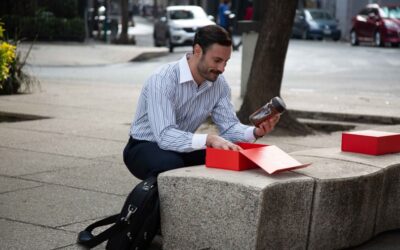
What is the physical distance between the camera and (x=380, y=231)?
6.00 meters

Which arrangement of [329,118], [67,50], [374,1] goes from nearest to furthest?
[329,118]
[67,50]
[374,1]

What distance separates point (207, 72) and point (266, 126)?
485mm

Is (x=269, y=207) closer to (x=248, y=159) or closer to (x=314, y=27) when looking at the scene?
(x=248, y=159)

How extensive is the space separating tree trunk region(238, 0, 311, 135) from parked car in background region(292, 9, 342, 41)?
30.4 metres

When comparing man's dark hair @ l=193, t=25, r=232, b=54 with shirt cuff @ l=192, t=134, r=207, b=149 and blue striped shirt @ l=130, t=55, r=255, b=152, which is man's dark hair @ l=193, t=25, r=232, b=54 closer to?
blue striped shirt @ l=130, t=55, r=255, b=152

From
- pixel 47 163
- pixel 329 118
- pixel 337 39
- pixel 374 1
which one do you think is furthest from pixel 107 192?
pixel 374 1

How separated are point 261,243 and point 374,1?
4293cm

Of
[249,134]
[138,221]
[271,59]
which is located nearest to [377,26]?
[271,59]

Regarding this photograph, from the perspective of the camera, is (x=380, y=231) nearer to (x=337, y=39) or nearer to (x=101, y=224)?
(x=101, y=224)

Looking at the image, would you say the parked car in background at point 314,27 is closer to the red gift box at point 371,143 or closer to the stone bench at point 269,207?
the red gift box at point 371,143

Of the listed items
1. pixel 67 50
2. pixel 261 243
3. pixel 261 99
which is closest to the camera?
pixel 261 243

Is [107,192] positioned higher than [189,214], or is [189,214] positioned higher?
[189,214]

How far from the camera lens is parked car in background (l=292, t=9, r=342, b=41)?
4078 cm

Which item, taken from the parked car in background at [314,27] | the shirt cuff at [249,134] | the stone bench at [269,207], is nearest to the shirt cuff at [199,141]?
the stone bench at [269,207]
